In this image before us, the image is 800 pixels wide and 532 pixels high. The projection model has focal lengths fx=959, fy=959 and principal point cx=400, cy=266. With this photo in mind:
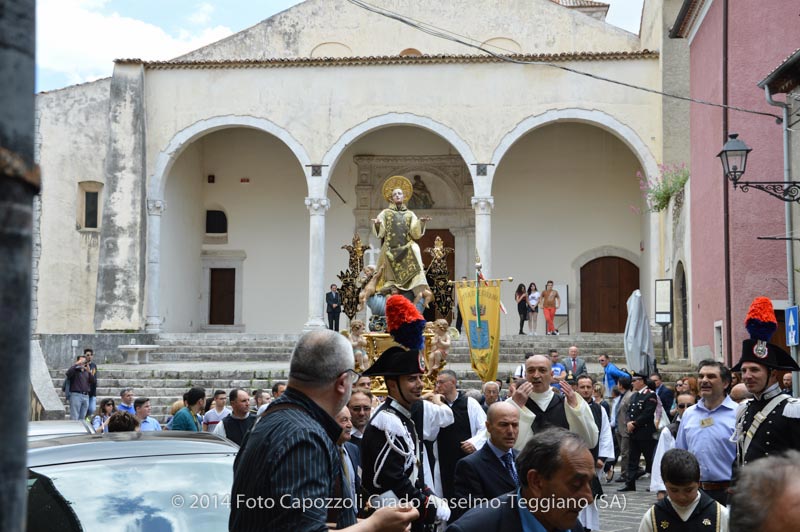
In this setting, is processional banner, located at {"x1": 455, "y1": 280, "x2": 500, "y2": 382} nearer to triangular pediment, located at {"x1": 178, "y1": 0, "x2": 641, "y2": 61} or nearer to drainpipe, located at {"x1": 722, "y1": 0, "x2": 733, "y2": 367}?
drainpipe, located at {"x1": 722, "y1": 0, "x2": 733, "y2": 367}

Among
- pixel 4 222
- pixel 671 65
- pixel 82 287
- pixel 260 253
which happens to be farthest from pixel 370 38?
pixel 4 222

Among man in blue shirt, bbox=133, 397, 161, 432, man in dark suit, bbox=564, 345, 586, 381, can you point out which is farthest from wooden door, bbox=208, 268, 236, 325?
man in blue shirt, bbox=133, 397, 161, 432

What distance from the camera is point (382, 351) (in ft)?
41.9

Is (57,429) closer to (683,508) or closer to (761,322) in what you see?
(683,508)

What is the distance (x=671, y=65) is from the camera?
24.1 metres

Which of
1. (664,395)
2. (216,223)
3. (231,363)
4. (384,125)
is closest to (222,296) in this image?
(216,223)

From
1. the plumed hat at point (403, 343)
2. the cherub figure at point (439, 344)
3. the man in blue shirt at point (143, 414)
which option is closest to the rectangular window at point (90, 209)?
the cherub figure at point (439, 344)

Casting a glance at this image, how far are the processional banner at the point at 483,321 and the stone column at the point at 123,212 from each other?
1250 cm

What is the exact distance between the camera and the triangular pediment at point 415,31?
2839 centimetres

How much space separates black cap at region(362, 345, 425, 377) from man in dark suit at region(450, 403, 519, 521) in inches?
21.2

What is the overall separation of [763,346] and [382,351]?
7.32 m

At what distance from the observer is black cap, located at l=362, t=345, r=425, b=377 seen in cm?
485

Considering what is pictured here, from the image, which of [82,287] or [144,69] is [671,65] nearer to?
[144,69]

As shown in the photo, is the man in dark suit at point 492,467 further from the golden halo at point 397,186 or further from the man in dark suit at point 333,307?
the man in dark suit at point 333,307
